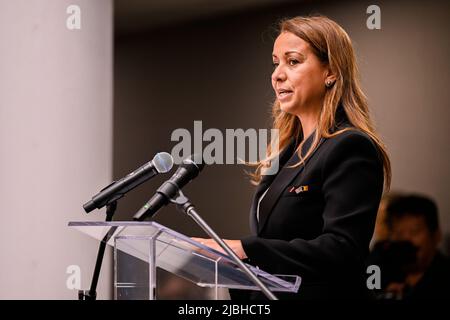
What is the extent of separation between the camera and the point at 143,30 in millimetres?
3613

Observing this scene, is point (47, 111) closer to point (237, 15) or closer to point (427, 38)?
point (237, 15)

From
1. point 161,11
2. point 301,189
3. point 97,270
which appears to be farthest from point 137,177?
point 161,11

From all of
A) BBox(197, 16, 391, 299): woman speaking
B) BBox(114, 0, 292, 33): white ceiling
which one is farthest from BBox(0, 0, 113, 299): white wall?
BBox(197, 16, 391, 299): woman speaking

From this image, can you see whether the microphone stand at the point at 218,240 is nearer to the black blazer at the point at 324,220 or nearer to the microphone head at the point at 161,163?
the microphone head at the point at 161,163

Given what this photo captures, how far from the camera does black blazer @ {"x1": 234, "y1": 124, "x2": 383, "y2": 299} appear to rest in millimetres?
1884

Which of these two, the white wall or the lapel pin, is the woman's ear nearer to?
the lapel pin

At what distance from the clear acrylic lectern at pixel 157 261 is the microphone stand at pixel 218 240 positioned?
0.16ft

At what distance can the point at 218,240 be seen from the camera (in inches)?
62.2

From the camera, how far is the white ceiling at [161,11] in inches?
142

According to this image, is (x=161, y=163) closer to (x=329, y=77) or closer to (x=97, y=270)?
(x=97, y=270)

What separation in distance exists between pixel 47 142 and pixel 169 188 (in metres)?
1.94

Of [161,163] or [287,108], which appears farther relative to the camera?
[287,108]

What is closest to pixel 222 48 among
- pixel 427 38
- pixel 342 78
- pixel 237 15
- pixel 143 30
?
pixel 237 15
